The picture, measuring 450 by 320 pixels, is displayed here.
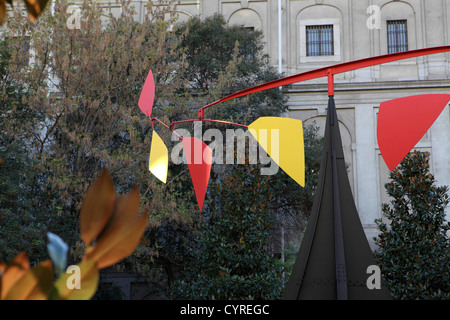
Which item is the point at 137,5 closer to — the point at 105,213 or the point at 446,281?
the point at 446,281

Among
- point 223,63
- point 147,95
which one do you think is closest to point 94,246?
point 147,95

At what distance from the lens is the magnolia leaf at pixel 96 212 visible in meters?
0.51

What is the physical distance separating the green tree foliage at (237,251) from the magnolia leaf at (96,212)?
8.11 metres

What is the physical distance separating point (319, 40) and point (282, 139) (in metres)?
16.0

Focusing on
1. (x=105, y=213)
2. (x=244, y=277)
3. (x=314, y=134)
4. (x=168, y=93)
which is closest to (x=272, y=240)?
(x=314, y=134)

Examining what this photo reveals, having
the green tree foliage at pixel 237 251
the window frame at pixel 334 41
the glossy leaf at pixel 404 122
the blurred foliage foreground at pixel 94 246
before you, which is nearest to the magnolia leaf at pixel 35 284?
the blurred foliage foreground at pixel 94 246

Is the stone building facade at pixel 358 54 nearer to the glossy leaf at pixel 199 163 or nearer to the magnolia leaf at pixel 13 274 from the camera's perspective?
the glossy leaf at pixel 199 163

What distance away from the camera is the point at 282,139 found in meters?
4.18

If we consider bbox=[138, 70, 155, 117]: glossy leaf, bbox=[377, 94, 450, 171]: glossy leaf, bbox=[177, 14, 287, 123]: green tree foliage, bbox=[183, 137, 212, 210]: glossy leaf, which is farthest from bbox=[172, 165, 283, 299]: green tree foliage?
bbox=[177, 14, 287, 123]: green tree foliage

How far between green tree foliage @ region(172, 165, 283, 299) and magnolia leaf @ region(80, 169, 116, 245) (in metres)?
8.11

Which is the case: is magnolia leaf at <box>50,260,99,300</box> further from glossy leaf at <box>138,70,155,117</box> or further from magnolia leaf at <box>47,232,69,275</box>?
glossy leaf at <box>138,70,155,117</box>

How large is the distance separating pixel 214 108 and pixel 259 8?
743cm

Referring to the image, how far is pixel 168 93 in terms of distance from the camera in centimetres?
1346

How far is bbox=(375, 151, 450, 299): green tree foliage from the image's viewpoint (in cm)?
858
